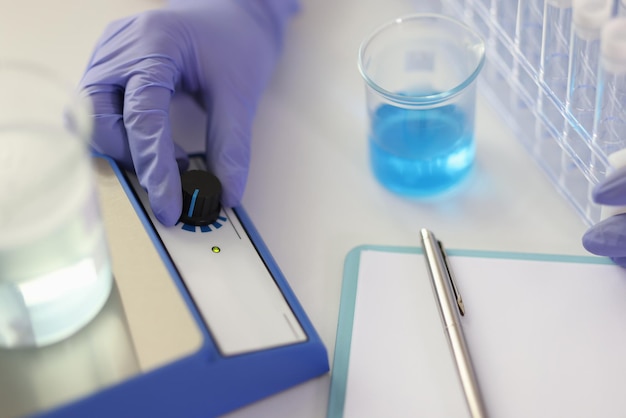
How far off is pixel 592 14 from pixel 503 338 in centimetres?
33

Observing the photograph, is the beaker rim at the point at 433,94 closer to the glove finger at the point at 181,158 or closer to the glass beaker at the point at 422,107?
the glass beaker at the point at 422,107

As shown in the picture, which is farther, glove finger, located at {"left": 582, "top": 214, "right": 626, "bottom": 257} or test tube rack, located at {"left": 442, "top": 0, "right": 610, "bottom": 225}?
test tube rack, located at {"left": 442, "top": 0, "right": 610, "bottom": 225}

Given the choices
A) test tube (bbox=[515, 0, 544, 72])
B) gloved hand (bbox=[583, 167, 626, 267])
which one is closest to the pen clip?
gloved hand (bbox=[583, 167, 626, 267])

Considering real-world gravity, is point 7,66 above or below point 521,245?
above

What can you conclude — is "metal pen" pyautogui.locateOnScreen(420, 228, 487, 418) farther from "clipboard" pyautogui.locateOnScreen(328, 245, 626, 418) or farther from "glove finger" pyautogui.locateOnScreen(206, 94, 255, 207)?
"glove finger" pyautogui.locateOnScreen(206, 94, 255, 207)

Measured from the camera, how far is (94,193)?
0.69 meters

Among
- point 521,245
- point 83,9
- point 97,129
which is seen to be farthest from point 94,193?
point 83,9

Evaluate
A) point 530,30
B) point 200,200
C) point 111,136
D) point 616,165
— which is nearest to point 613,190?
point 616,165

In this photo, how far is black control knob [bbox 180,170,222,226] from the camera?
2.85 ft

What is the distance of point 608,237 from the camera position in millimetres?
833

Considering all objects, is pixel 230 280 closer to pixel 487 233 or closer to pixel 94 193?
pixel 94 193

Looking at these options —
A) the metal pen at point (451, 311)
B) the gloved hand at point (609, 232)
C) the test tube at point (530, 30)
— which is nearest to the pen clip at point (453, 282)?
the metal pen at point (451, 311)

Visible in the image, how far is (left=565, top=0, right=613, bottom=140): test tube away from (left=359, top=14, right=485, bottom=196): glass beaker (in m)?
0.10

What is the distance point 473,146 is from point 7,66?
20.2 inches
